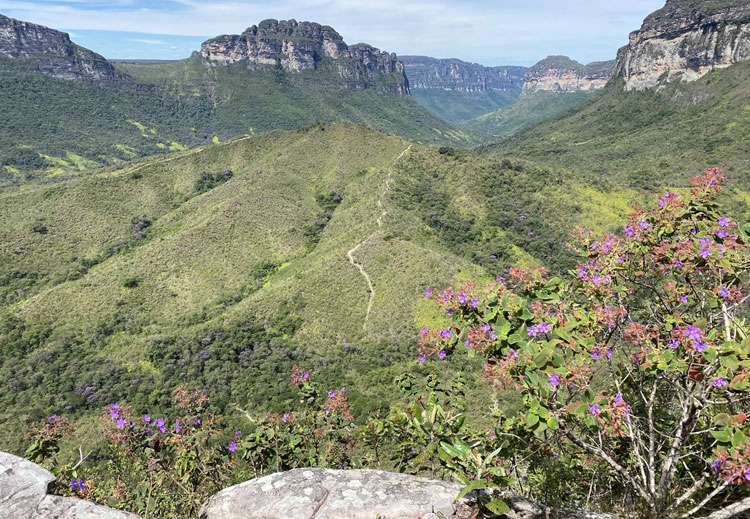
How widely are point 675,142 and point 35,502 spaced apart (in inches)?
7142

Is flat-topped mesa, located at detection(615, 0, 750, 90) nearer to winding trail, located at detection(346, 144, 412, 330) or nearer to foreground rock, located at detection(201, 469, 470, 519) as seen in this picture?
winding trail, located at detection(346, 144, 412, 330)

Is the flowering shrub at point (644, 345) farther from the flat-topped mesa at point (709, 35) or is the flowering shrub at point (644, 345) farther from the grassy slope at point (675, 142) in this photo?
the flat-topped mesa at point (709, 35)

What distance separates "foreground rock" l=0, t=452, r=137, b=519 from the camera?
519cm

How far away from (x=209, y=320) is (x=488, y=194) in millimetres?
57005

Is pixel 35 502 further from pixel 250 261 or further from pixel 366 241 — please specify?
pixel 250 261

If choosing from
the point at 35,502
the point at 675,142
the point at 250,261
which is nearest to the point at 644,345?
the point at 35,502

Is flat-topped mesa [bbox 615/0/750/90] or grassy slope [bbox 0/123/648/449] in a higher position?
flat-topped mesa [bbox 615/0/750/90]

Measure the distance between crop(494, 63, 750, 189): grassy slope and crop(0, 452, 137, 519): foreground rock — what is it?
3928 inches

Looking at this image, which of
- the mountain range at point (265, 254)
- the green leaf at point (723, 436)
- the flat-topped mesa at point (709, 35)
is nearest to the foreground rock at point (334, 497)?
the green leaf at point (723, 436)

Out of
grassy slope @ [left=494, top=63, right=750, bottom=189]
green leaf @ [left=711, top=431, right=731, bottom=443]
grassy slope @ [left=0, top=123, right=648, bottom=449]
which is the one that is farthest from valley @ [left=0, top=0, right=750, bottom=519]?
grassy slope @ [left=494, top=63, right=750, bottom=189]

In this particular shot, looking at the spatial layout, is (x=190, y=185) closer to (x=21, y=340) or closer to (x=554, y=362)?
(x=21, y=340)

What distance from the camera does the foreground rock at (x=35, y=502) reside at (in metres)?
5.19

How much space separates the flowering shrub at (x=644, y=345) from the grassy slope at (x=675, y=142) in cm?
9327

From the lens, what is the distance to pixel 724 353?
15.6 feet
